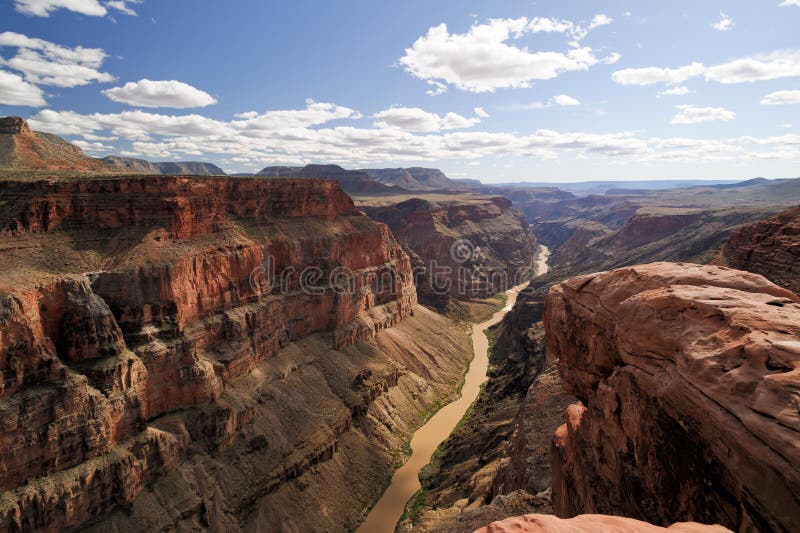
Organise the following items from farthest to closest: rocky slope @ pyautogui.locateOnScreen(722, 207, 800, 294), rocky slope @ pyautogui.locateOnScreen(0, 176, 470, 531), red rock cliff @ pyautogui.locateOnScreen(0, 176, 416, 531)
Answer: rocky slope @ pyautogui.locateOnScreen(722, 207, 800, 294) → rocky slope @ pyautogui.locateOnScreen(0, 176, 470, 531) → red rock cliff @ pyautogui.locateOnScreen(0, 176, 416, 531)

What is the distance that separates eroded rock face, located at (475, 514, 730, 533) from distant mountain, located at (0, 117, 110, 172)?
6541cm

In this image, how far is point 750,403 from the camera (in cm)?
1121

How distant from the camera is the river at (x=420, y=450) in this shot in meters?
44.1

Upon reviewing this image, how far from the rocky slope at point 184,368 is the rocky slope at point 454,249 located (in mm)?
53431

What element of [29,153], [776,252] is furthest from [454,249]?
[776,252]

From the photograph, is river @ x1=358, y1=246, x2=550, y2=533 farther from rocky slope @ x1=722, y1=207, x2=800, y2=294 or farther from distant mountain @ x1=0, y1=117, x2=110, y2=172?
distant mountain @ x1=0, y1=117, x2=110, y2=172

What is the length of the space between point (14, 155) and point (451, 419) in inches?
2613

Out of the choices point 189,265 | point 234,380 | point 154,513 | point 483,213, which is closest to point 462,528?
point 154,513

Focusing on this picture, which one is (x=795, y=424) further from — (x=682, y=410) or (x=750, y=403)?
(x=682, y=410)

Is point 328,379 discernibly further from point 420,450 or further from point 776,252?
point 776,252

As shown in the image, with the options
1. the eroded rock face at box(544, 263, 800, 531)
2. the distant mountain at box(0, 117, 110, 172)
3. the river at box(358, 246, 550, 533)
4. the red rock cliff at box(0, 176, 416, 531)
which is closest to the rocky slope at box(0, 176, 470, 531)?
the red rock cliff at box(0, 176, 416, 531)

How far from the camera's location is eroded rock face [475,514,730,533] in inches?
442

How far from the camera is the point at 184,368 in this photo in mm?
40531

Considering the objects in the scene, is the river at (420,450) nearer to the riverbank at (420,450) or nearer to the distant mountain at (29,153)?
the riverbank at (420,450)
